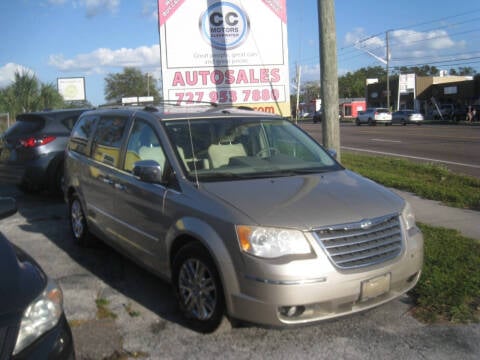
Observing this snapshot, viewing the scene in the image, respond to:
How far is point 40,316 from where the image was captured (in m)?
2.62

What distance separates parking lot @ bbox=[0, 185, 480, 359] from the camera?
11.8 ft

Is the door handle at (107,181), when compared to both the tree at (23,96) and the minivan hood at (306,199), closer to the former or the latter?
the minivan hood at (306,199)

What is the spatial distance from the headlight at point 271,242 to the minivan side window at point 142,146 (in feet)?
4.32

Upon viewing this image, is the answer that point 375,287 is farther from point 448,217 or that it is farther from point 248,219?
point 448,217

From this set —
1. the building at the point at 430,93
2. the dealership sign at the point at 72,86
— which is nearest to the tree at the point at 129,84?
the dealership sign at the point at 72,86

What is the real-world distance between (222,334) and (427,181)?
7540 millimetres

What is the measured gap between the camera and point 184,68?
10.1 m

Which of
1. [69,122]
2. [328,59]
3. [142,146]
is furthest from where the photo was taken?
[69,122]

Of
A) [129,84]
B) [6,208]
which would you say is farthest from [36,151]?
[129,84]

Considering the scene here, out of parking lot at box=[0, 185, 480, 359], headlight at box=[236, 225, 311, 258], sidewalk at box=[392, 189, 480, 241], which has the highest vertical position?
headlight at box=[236, 225, 311, 258]

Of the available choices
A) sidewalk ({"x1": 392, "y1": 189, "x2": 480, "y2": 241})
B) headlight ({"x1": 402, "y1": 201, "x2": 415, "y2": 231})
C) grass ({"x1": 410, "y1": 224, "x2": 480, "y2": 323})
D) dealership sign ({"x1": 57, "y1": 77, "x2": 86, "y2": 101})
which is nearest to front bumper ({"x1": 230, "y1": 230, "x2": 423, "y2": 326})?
headlight ({"x1": 402, "y1": 201, "x2": 415, "y2": 231})

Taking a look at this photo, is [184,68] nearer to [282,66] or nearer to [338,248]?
[282,66]

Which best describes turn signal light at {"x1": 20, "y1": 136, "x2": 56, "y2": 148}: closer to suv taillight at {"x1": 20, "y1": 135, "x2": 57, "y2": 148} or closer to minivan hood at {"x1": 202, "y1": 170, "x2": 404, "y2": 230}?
suv taillight at {"x1": 20, "y1": 135, "x2": 57, "y2": 148}

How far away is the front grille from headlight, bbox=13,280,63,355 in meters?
1.66
